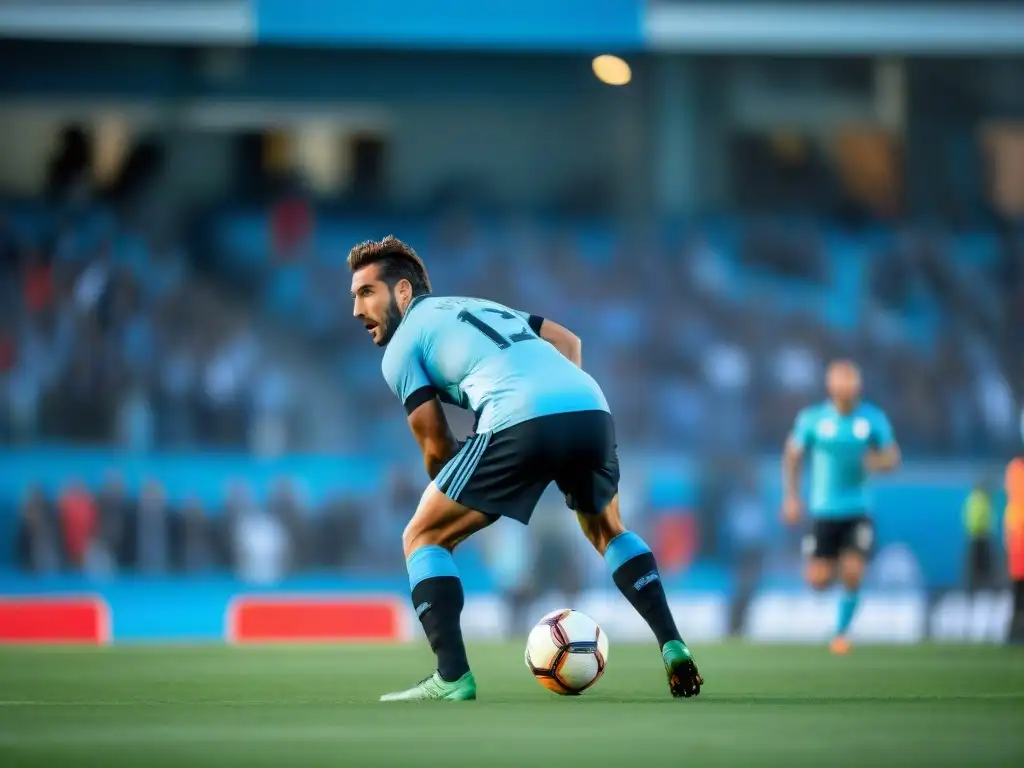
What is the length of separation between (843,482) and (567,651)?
631cm

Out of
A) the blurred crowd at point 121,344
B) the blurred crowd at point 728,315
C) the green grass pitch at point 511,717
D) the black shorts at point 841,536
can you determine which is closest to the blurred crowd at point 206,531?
the blurred crowd at point 121,344

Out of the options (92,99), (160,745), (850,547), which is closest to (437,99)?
(92,99)

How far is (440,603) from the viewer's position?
6.59 m

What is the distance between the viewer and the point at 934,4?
2316 cm

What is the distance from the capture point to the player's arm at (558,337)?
277 inches

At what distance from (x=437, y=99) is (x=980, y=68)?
8.65 m

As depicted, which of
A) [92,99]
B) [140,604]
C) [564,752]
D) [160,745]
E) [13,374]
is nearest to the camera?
[564,752]

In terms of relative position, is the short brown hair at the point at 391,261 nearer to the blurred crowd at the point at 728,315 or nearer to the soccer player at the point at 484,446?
the soccer player at the point at 484,446

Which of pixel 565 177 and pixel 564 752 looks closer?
pixel 564 752

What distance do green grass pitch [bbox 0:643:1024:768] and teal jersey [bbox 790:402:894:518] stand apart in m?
2.48

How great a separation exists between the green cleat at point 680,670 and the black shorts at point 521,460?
0.77 m

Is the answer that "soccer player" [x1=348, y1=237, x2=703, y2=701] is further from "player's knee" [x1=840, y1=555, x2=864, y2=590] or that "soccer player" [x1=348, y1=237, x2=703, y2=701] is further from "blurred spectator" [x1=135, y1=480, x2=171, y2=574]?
"blurred spectator" [x1=135, y1=480, x2=171, y2=574]

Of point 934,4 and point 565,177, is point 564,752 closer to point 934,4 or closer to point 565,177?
point 934,4

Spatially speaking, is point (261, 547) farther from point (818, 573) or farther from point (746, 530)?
point (818, 573)
